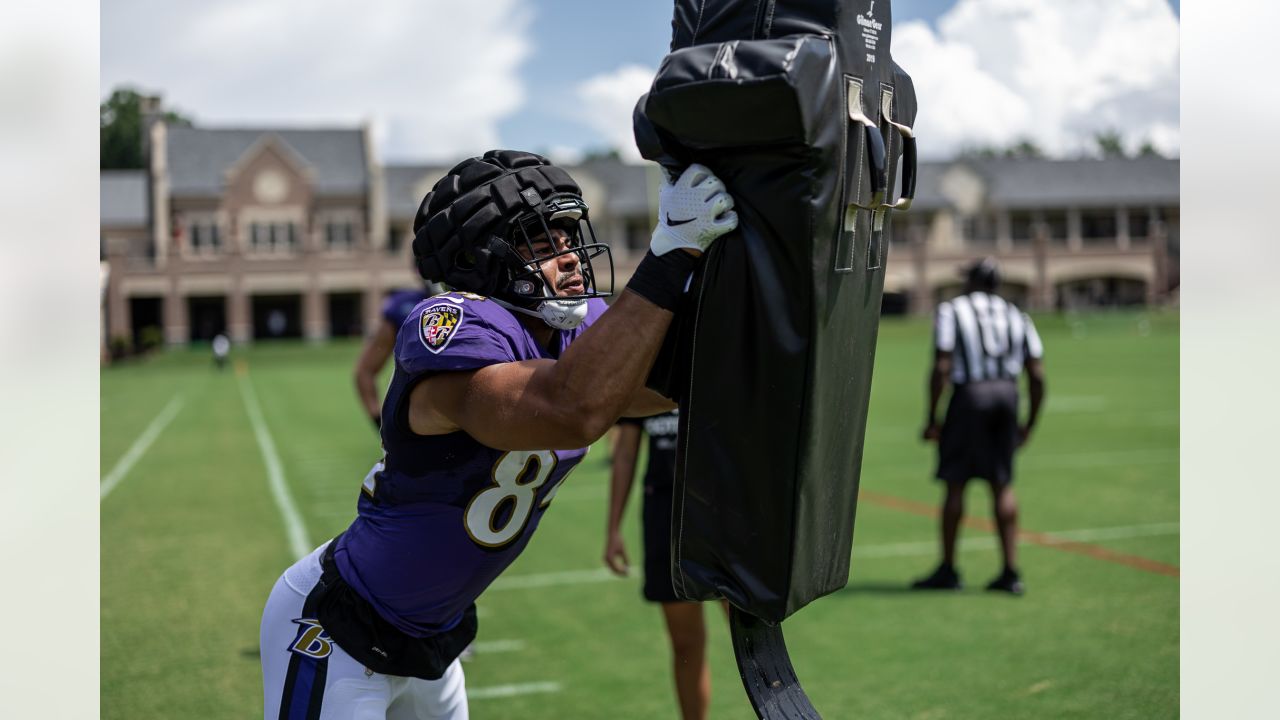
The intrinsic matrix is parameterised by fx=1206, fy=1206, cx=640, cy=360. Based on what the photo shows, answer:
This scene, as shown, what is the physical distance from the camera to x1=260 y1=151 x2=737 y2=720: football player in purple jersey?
2.62 meters

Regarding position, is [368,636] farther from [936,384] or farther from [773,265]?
[936,384]

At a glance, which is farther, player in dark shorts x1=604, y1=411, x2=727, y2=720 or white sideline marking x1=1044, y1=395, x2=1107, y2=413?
white sideline marking x1=1044, y1=395, x2=1107, y2=413

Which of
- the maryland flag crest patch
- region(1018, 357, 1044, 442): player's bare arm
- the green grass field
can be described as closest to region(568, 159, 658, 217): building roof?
the green grass field

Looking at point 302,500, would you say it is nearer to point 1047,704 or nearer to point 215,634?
point 215,634

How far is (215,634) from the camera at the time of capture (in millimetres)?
6785

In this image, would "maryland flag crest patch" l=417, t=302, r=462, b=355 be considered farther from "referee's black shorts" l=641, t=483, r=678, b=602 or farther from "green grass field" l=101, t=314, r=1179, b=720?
"referee's black shorts" l=641, t=483, r=678, b=602

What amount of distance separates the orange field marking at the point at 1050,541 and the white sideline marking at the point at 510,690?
4097 mm

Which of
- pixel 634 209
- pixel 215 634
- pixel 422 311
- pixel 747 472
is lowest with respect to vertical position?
pixel 215 634

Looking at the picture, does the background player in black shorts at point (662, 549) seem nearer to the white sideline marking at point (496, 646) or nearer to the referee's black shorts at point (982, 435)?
the white sideline marking at point (496, 646)

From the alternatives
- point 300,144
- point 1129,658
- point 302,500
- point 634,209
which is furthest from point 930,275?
point 1129,658

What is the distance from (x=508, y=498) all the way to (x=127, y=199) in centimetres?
6217

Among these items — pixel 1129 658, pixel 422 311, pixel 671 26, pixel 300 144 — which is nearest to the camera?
pixel 671 26

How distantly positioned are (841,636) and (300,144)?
6233 cm

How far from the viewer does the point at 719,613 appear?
277 inches
